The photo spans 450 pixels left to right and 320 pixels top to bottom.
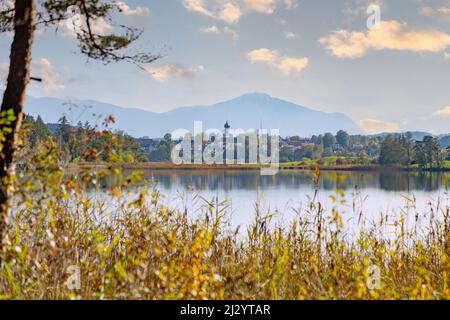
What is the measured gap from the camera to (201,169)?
10144cm

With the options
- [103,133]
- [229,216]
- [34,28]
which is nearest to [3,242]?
[103,133]

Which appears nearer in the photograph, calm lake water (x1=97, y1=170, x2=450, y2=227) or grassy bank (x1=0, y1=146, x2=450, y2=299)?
grassy bank (x1=0, y1=146, x2=450, y2=299)

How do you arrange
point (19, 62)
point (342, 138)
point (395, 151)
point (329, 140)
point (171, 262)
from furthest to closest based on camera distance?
point (342, 138)
point (329, 140)
point (395, 151)
point (19, 62)
point (171, 262)

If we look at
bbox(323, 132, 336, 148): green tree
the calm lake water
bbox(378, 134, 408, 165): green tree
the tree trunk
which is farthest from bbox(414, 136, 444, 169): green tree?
the tree trunk

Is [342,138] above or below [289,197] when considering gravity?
above

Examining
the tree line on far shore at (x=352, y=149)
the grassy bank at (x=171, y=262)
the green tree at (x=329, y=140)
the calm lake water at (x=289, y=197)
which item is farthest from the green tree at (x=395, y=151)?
the grassy bank at (x=171, y=262)

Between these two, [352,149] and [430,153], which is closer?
[430,153]

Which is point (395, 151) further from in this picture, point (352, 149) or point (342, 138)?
point (342, 138)

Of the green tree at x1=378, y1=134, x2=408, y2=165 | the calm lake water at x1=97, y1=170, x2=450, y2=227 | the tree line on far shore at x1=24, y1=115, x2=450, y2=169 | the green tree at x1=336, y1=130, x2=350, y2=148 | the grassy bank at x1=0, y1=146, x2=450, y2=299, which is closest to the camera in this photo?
the grassy bank at x1=0, y1=146, x2=450, y2=299

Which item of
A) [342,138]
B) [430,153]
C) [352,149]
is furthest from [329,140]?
[430,153]

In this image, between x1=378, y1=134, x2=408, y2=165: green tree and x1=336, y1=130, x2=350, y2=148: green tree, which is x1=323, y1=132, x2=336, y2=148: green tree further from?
x1=378, y1=134, x2=408, y2=165: green tree

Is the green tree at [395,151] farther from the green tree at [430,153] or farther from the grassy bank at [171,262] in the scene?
the grassy bank at [171,262]
